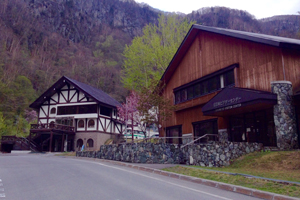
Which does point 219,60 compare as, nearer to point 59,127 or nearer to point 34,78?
point 59,127

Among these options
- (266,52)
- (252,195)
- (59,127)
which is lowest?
(252,195)

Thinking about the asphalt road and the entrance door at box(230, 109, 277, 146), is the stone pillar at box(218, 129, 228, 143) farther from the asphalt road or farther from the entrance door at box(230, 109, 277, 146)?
the asphalt road

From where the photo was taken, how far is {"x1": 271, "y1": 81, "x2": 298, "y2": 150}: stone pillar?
13.9 m

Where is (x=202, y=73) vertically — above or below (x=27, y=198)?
above

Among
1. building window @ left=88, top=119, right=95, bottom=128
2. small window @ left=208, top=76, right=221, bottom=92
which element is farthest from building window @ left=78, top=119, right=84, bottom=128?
small window @ left=208, top=76, right=221, bottom=92

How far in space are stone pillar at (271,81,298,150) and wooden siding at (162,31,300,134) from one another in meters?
0.68

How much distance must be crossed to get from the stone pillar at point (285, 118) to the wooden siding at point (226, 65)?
0.68m

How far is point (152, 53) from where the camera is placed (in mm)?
32406

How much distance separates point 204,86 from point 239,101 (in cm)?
611

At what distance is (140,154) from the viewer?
17.5 meters

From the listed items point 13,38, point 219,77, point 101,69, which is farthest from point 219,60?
point 13,38

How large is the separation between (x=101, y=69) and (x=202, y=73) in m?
58.9

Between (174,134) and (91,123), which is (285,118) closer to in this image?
(174,134)

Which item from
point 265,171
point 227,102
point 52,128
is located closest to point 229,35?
point 227,102
